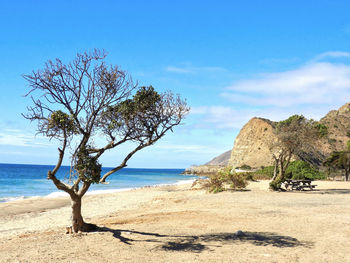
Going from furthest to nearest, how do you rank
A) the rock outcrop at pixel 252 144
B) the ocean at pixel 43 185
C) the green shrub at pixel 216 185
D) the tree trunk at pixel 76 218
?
the rock outcrop at pixel 252 144, the ocean at pixel 43 185, the green shrub at pixel 216 185, the tree trunk at pixel 76 218

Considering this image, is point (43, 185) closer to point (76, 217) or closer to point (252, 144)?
point (76, 217)

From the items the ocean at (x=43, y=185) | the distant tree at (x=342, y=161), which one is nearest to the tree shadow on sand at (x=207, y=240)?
the ocean at (x=43, y=185)

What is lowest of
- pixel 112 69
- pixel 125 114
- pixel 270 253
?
pixel 270 253

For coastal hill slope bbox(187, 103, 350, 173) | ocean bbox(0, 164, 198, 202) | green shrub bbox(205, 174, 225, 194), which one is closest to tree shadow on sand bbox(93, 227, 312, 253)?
ocean bbox(0, 164, 198, 202)

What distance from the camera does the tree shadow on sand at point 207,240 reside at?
28.7ft

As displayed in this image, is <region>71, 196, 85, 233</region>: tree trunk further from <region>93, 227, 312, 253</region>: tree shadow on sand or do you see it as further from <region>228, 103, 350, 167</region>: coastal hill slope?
<region>228, 103, 350, 167</region>: coastal hill slope

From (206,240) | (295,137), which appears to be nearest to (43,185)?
(295,137)

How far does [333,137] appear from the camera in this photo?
9006 centimetres

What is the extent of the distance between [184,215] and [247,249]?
212 inches

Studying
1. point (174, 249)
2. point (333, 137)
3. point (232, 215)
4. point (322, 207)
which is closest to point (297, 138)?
point (322, 207)

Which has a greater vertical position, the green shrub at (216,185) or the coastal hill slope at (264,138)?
the coastal hill slope at (264,138)

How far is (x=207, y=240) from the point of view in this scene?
939 centimetres

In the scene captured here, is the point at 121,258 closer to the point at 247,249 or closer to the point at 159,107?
the point at 247,249

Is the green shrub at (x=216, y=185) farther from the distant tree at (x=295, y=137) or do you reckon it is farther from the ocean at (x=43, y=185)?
the ocean at (x=43, y=185)
